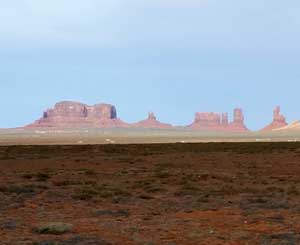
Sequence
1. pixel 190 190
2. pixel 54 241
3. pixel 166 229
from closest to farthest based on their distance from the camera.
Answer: pixel 54 241
pixel 166 229
pixel 190 190

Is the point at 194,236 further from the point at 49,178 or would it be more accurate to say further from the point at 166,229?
the point at 49,178

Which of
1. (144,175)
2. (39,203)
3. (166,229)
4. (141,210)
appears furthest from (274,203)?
(144,175)

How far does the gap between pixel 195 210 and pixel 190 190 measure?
5318mm

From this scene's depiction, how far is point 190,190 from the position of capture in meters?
21.7

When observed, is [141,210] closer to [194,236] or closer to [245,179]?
[194,236]

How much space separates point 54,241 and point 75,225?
85.1 inches

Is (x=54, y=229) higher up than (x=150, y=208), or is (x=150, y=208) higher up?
(x=54, y=229)

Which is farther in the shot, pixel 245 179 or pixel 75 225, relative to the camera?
pixel 245 179

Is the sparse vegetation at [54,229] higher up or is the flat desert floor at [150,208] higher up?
the sparse vegetation at [54,229]

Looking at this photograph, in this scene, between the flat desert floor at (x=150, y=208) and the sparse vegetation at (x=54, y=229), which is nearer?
the flat desert floor at (x=150, y=208)

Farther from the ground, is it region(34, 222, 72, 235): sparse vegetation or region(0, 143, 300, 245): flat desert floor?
region(34, 222, 72, 235): sparse vegetation

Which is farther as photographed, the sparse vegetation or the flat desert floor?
the sparse vegetation

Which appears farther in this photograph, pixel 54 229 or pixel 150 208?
pixel 150 208

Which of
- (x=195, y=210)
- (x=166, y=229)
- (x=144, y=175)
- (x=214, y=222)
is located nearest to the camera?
(x=166, y=229)
